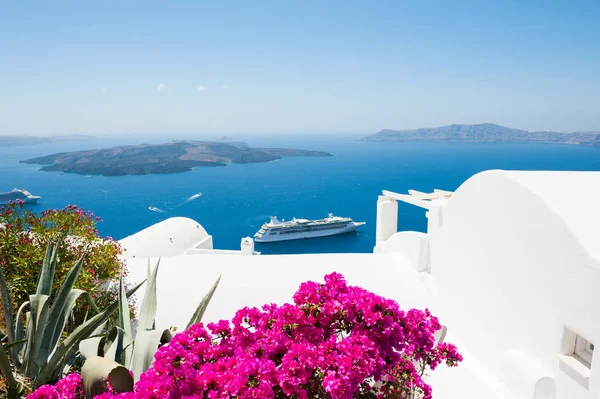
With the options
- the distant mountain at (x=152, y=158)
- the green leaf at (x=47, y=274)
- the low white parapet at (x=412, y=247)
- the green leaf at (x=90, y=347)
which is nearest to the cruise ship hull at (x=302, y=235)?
the low white parapet at (x=412, y=247)

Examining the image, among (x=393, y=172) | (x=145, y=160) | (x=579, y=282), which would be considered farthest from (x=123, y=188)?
(x=579, y=282)

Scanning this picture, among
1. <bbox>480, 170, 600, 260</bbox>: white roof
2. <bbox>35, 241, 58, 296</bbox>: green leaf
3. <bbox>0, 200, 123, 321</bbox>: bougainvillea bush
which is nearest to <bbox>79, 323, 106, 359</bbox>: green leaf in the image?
<bbox>35, 241, 58, 296</bbox>: green leaf

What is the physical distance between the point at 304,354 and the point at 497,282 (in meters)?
2.85

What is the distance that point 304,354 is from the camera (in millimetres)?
1811

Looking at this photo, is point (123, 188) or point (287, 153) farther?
point (287, 153)

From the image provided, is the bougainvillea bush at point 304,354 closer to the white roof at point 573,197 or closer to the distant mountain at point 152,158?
the white roof at point 573,197

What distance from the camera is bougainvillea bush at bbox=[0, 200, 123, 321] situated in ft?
14.0

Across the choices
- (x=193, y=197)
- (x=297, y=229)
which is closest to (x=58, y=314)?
(x=297, y=229)

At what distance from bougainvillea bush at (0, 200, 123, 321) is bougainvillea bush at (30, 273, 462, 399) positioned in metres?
2.72

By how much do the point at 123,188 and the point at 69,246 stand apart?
231 ft

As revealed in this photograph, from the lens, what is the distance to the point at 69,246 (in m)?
4.79

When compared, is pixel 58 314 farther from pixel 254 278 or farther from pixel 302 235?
pixel 302 235

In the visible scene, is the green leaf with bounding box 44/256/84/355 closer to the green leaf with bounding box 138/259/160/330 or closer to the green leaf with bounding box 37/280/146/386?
the green leaf with bounding box 37/280/146/386

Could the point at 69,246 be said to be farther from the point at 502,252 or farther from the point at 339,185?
the point at 339,185
